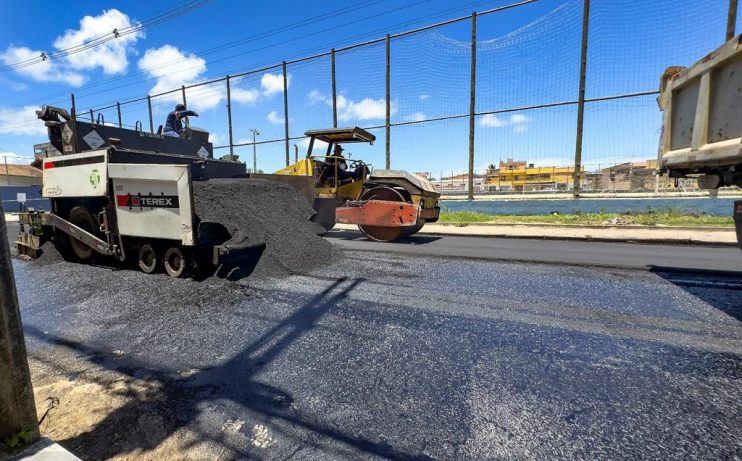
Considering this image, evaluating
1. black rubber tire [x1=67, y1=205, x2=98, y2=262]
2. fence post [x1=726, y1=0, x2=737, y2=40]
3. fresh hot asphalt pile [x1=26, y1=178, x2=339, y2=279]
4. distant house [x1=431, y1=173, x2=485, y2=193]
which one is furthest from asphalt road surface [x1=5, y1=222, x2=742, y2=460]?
distant house [x1=431, y1=173, x2=485, y2=193]

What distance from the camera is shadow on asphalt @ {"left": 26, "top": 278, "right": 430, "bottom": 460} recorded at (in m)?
1.83

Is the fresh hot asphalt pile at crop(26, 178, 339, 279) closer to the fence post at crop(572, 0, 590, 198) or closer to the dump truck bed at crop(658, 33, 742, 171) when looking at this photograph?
the dump truck bed at crop(658, 33, 742, 171)

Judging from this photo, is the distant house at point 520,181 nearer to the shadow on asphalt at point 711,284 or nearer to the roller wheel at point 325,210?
the roller wheel at point 325,210

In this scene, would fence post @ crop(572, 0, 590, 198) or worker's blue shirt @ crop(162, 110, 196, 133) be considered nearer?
worker's blue shirt @ crop(162, 110, 196, 133)

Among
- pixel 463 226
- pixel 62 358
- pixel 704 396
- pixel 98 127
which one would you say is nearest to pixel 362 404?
pixel 704 396

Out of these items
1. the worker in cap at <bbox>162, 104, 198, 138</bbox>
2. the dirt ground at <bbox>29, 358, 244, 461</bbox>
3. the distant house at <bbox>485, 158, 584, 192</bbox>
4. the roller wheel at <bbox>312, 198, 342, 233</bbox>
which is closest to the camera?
the dirt ground at <bbox>29, 358, 244, 461</bbox>

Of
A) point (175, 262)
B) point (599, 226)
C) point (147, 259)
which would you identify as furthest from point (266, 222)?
point (599, 226)

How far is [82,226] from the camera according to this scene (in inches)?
231

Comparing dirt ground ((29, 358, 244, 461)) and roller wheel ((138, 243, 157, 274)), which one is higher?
roller wheel ((138, 243, 157, 274))

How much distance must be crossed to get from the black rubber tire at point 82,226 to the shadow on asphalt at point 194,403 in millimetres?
3117

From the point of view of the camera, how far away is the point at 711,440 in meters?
1.79

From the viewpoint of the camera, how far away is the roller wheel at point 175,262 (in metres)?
4.80

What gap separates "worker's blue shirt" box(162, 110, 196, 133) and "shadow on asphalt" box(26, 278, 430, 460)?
5855 mm

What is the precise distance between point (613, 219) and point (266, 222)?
33.5ft
